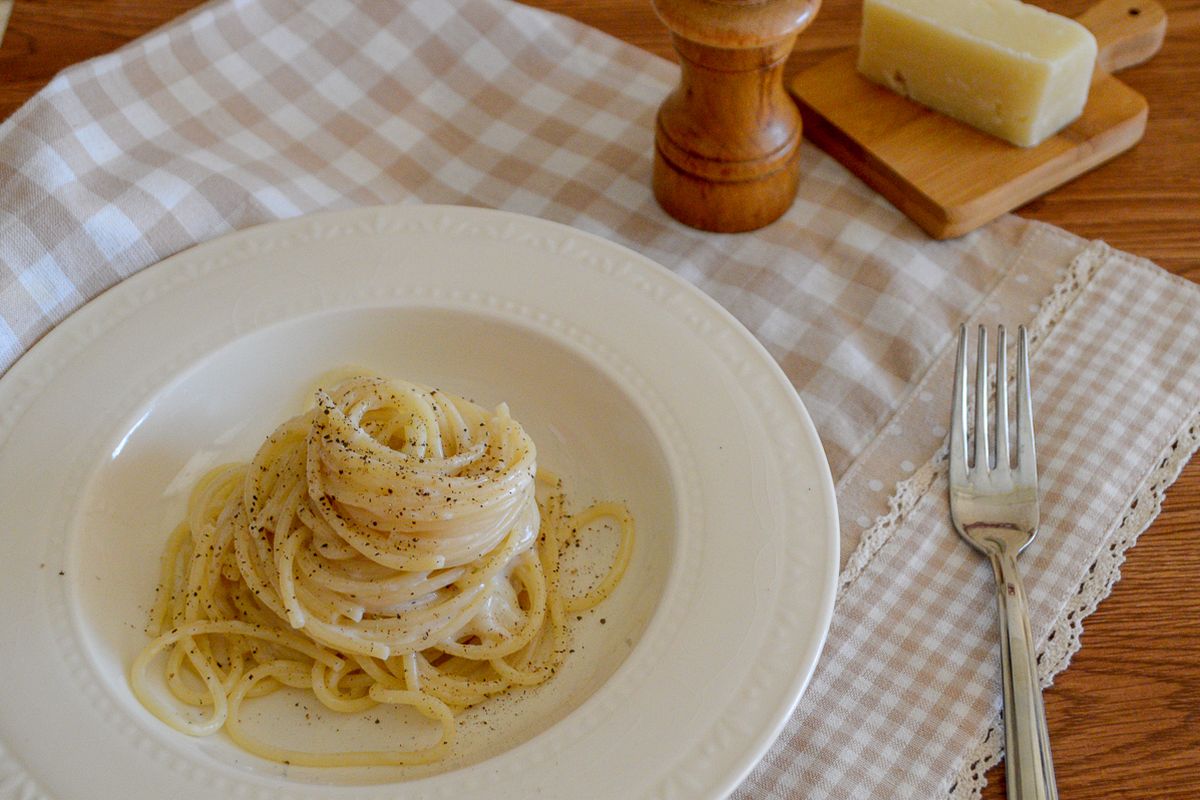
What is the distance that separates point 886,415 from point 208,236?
1408 millimetres

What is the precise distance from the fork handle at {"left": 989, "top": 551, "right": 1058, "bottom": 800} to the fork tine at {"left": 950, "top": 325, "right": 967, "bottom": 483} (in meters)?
0.22

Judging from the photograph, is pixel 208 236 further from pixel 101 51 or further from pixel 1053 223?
pixel 1053 223

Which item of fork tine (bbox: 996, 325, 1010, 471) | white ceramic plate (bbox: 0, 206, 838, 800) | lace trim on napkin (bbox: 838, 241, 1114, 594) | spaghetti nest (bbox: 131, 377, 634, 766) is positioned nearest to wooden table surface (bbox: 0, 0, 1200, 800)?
lace trim on napkin (bbox: 838, 241, 1114, 594)

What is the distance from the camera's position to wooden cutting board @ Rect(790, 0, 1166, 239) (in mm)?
2557

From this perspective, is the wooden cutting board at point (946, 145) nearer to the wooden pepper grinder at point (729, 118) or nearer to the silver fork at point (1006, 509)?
the wooden pepper grinder at point (729, 118)

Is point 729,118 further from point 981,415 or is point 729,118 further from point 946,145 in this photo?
point 981,415

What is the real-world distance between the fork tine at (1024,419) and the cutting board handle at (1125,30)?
1.02m

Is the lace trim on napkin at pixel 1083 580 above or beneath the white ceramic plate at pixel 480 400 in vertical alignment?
beneath

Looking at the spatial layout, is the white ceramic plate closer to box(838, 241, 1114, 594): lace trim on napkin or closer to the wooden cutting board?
box(838, 241, 1114, 594): lace trim on napkin

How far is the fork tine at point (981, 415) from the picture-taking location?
82.7 inches

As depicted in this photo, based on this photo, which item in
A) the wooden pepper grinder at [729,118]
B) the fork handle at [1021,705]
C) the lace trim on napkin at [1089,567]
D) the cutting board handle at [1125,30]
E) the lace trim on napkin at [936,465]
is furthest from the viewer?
Answer: the cutting board handle at [1125,30]

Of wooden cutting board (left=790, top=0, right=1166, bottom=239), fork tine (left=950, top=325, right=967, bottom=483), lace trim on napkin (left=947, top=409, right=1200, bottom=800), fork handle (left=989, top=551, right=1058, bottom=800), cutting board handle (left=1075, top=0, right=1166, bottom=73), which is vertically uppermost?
cutting board handle (left=1075, top=0, right=1166, bottom=73)

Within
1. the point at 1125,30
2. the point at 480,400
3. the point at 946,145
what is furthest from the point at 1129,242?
the point at 480,400

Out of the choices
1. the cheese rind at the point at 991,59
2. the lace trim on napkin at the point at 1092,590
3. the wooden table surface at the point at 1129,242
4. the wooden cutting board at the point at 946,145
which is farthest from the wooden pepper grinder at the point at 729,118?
the lace trim on napkin at the point at 1092,590
